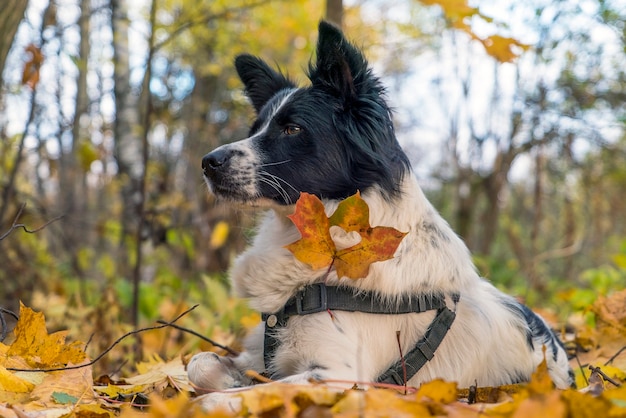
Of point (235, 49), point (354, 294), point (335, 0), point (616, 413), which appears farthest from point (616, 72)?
point (616, 413)

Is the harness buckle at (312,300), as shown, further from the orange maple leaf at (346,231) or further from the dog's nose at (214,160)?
the dog's nose at (214,160)

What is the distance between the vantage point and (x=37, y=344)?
2223mm

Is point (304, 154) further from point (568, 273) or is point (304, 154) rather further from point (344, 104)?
point (568, 273)

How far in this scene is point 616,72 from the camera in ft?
26.4

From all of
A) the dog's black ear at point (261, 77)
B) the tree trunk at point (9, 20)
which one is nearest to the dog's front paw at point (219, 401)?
the dog's black ear at point (261, 77)

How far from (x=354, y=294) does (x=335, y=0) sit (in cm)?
319

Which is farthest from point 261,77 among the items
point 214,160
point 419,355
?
point 419,355

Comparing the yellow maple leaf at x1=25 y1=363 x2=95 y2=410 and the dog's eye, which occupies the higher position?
the dog's eye

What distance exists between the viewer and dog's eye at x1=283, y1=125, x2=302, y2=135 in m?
2.89

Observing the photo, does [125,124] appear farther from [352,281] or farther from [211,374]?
[352,281]

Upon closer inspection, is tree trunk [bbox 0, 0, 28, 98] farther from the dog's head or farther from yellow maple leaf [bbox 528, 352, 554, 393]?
yellow maple leaf [bbox 528, 352, 554, 393]

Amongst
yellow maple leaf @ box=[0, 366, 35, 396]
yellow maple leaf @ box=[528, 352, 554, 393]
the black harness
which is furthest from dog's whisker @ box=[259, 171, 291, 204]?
yellow maple leaf @ box=[528, 352, 554, 393]

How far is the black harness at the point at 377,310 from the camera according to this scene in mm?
2410

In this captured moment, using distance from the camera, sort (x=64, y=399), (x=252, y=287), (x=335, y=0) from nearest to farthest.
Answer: (x=64, y=399) → (x=252, y=287) → (x=335, y=0)
